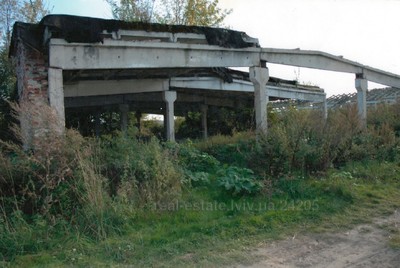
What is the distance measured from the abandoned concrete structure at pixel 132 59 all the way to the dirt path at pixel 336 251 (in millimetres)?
4277

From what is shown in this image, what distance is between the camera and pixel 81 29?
9148 mm

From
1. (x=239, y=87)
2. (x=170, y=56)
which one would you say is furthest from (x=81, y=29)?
(x=239, y=87)

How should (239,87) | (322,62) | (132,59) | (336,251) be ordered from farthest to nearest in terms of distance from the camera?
(239,87), (322,62), (132,59), (336,251)

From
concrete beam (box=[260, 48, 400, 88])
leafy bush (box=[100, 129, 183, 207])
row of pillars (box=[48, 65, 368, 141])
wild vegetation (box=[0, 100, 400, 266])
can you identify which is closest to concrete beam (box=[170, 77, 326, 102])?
row of pillars (box=[48, 65, 368, 141])

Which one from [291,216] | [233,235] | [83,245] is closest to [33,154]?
[83,245]

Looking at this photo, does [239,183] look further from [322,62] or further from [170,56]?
[322,62]

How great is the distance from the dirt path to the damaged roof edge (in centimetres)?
662

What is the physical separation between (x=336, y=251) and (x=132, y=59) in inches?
277

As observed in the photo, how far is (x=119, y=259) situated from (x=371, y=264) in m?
3.20

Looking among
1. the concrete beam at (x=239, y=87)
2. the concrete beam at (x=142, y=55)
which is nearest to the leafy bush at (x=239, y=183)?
the concrete beam at (x=142, y=55)

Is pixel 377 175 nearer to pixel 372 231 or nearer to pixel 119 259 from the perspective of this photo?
pixel 372 231

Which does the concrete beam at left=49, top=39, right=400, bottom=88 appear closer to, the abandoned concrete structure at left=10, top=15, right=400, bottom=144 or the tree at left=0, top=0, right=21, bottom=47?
the abandoned concrete structure at left=10, top=15, right=400, bottom=144

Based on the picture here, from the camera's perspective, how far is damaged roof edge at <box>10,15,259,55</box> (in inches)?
350

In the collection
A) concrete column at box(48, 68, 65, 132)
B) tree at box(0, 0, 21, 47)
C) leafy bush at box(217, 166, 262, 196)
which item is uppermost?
tree at box(0, 0, 21, 47)
